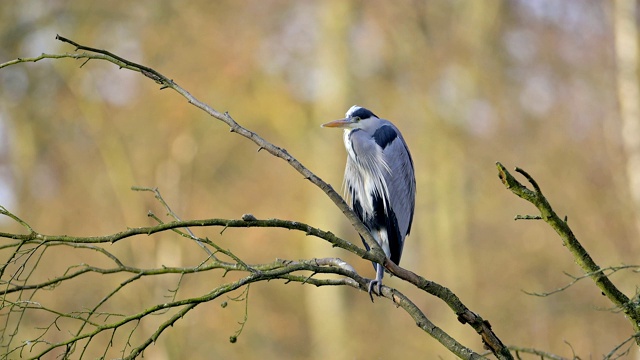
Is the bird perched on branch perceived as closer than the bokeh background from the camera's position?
Yes

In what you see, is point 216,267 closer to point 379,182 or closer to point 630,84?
point 379,182

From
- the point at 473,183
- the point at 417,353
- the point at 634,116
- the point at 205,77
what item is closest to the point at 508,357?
the point at 634,116

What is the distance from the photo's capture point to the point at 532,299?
1543cm

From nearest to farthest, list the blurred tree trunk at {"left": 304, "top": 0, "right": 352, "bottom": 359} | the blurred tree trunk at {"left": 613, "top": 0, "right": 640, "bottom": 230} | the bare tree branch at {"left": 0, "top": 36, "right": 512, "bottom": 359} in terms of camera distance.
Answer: the bare tree branch at {"left": 0, "top": 36, "right": 512, "bottom": 359}, the blurred tree trunk at {"left": 613, "top": 0, "right": 640, "bottom": 230}, the blurred tree trunk at {"left": 304, "top": 0, "right": 352, "bottom": 359}

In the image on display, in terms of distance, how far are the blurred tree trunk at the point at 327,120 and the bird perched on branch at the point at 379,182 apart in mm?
13832

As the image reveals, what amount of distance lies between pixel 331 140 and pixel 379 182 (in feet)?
49.7

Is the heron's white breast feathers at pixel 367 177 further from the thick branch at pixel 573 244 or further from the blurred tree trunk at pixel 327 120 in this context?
the blurred tree trunk at pixel 327 120

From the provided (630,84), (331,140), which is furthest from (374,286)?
(331,140)

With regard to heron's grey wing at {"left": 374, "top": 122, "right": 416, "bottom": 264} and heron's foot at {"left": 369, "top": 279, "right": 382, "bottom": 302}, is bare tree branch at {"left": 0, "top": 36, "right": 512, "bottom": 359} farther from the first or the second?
heron's grey wing at {"left": 374, "top": 122, "right": 416, "bottom": 264}

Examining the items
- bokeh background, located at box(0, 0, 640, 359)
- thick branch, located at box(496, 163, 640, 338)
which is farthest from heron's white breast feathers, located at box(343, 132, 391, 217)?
bokeh background, located at box(0, 0, 640, 359)

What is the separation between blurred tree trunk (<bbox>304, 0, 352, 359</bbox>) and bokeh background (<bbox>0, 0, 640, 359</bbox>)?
46 mm

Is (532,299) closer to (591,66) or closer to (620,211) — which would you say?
(620,211)

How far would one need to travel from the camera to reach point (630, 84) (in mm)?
12180

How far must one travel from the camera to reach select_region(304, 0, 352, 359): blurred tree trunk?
19750 mm
